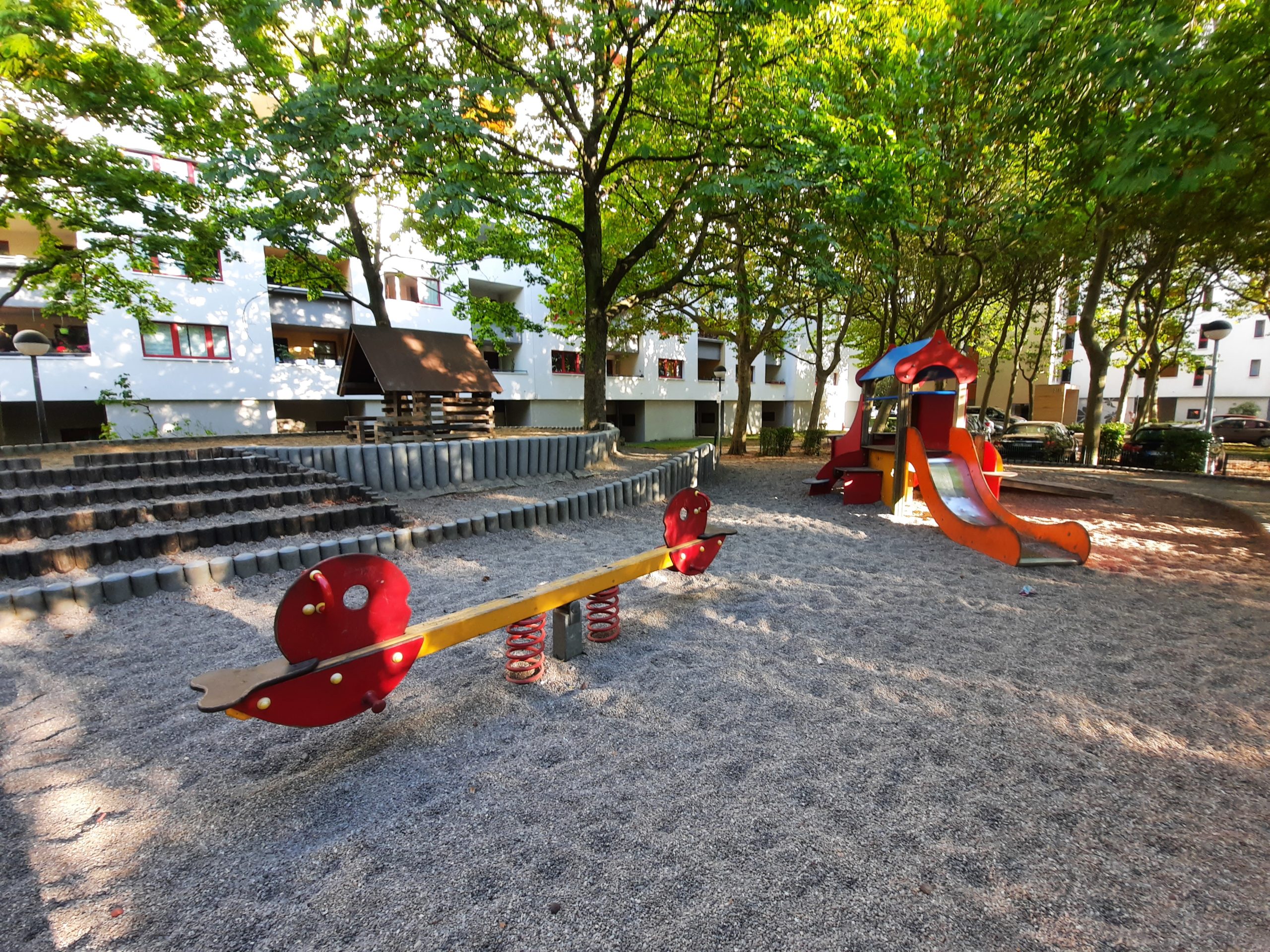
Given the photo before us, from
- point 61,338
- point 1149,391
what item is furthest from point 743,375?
point 61,338

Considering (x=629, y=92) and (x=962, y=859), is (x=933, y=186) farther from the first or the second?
(x=962, y=859)

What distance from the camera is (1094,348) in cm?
1534

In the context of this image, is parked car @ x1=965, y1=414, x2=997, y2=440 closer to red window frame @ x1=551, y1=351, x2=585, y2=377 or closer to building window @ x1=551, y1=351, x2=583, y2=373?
red window frame @ x1=551, y1=351, x2=585, y2=377

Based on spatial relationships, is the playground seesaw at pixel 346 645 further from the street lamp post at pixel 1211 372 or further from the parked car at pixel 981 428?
the parked car at pixel 981 428

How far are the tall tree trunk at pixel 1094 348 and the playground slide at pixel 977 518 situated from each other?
8481mm

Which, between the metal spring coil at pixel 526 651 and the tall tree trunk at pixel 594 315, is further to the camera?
the tall tree trunk at pixel 594 315

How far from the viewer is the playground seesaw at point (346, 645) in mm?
2371

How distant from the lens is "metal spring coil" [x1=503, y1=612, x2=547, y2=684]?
3.54m

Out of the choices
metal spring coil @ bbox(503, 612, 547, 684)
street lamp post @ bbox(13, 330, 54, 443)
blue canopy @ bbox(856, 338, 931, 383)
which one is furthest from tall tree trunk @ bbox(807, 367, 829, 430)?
street lamp post @ bbox(13, 330, 54, 443)

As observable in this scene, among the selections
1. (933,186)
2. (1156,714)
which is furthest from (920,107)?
(1156,714)

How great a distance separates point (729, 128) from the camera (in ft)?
34.7

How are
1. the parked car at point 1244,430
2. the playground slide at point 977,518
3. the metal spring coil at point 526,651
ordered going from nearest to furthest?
the metal spring coil at point 526,651 < the playground slide at point 977,518 < the parked car at point 1244,430

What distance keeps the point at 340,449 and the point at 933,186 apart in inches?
487

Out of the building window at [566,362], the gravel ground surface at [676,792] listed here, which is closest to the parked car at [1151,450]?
the gravel ground surface at [676,792]
